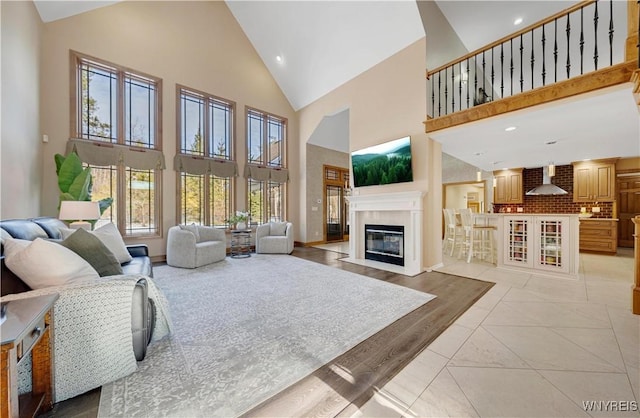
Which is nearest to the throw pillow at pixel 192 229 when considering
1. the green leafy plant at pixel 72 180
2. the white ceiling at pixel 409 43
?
the green leafy plant at pixel 72 180

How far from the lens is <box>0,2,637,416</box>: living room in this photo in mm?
3145

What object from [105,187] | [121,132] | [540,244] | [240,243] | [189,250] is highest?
[121,132]

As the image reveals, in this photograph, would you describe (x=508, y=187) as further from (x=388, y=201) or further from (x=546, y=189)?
(x=388, y=201)

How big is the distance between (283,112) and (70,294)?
6859 mm

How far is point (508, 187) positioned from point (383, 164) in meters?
5.25

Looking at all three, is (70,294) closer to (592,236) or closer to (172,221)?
(172,221)

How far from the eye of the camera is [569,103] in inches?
115

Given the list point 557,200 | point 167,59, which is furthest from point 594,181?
point 167,59

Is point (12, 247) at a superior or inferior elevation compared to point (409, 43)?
inferior

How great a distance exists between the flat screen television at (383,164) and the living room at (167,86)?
18 centimetres

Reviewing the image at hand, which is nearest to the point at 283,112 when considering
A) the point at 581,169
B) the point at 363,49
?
the point at 363,49

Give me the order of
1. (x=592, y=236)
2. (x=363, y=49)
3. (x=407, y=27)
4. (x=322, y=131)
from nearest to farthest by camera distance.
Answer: (x=407, y=27), (x=363, y=49), (x=592, y=236), (x=322, y=131)

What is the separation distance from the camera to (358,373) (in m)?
1.58

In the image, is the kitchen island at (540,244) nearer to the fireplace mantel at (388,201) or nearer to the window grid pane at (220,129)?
the fireplace mantel at (388,201)
